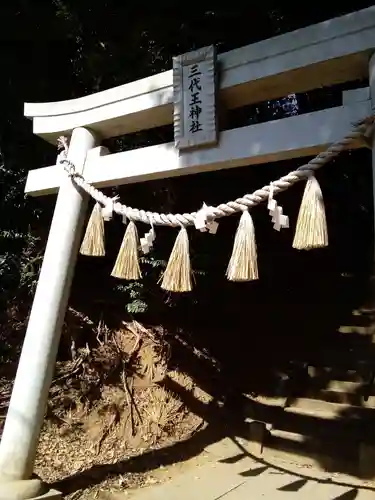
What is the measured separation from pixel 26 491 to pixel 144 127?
2434mm

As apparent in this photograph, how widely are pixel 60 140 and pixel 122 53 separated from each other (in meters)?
1.41

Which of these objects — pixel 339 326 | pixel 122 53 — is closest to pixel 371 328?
pixel 339 326

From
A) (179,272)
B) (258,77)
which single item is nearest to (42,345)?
(179,272)

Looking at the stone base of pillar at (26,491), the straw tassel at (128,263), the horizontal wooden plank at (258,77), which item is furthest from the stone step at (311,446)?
the horizontal wooden plank at (258,77)

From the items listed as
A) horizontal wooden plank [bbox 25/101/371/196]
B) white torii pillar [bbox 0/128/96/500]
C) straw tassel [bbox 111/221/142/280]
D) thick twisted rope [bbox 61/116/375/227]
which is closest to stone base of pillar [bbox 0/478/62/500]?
white torii pillar [bbox 0/128/96/500]

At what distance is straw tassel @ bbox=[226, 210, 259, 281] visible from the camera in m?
2.60

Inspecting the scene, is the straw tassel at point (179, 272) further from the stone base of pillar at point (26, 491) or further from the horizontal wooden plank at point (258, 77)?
the stone base of pillar at point (26, 491)

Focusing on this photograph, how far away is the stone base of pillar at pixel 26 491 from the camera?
10.3 feet

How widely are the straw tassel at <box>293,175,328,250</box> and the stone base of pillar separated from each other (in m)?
2.16

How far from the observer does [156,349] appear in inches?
210

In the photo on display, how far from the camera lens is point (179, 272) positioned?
2.90 m

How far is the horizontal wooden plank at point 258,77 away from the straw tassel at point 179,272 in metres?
0.98

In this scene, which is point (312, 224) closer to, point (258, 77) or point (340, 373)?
point (258, 77)

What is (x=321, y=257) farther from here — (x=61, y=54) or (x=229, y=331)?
(x=61, y=54)
